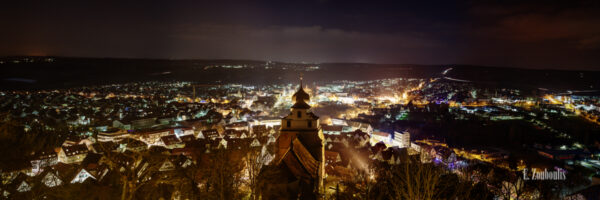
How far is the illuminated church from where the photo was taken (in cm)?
1016

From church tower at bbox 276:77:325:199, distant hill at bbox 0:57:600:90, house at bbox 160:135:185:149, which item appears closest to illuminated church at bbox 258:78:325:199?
church tower at bbox 276:77:325:199

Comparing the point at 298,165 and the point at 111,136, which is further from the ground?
the point at 298,165

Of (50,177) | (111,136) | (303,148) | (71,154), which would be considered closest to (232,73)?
(111,136)

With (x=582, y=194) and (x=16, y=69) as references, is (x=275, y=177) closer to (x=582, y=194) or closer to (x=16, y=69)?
(x=582, y=194)

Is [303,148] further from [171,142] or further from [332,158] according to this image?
[171,142]

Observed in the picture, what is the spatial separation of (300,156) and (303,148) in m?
0.45

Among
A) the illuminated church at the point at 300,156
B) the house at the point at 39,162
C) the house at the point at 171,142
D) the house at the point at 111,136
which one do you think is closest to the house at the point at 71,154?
the house at the point at 39,162

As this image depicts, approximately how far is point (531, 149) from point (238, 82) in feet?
292

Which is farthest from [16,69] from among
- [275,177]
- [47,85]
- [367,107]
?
[275,177]

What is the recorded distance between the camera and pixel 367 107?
58.4 meters

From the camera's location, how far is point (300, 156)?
38.9ft

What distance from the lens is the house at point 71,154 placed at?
2050 centimetres

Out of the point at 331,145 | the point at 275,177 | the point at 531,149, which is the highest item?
the point at 275,177

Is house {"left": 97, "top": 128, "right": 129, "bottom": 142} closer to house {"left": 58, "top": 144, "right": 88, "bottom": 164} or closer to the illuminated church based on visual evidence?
house {"left": 58, "top": 144, "right": 88, "bottom": 164}
